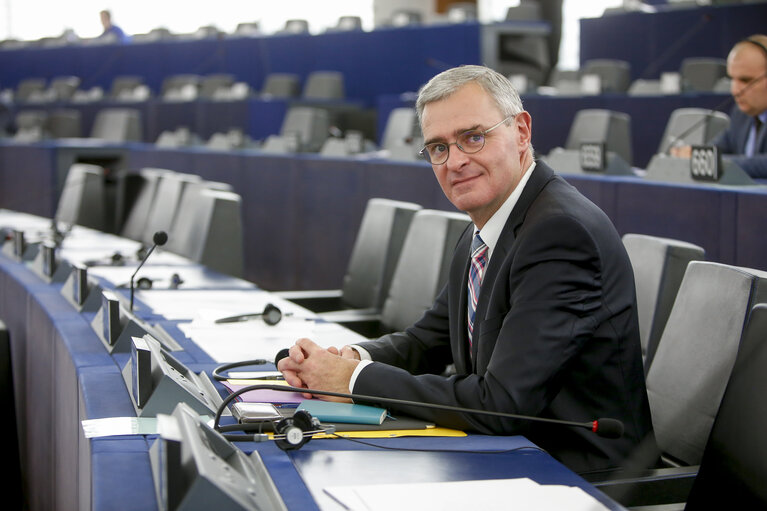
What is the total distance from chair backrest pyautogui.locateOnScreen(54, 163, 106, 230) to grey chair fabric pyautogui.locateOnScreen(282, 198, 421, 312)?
256cm

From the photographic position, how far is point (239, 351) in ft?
6.88

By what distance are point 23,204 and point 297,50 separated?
11.4 ft

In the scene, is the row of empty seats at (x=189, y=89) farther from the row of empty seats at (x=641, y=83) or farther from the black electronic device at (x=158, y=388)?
the black electronic device at (x=158, y=388)

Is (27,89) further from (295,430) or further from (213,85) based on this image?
A: (295,430)

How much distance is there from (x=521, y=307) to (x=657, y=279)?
0.70m

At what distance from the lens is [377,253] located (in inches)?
136

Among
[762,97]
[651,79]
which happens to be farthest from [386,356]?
[651,79]

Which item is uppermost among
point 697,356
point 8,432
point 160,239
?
point 160,239

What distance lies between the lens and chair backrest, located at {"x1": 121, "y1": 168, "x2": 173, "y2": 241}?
5.43 metres

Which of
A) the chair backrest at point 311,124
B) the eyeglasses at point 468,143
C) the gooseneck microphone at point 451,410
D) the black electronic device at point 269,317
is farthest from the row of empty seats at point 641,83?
the gooseneck microphone at point 451,410

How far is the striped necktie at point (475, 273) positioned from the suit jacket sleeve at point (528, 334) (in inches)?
6.1

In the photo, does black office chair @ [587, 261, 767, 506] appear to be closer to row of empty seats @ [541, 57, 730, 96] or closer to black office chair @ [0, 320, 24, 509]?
black office chair @ [0, 320, 24, 509]

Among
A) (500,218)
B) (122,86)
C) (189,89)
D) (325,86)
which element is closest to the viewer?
(500,218)

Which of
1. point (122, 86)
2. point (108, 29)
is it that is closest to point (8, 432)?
point (122, 86)
